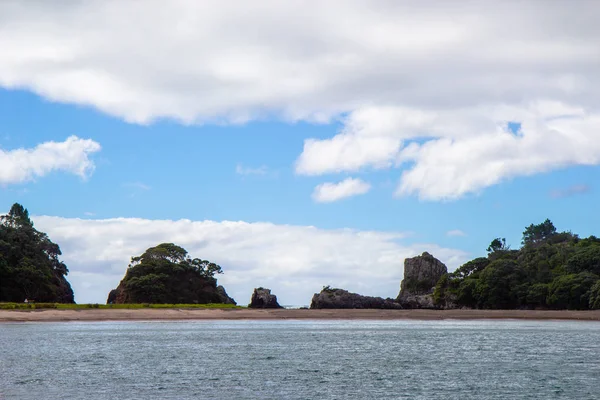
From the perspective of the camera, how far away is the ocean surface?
33094 mm

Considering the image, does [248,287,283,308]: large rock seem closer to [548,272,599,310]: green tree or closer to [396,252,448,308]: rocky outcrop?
[396,252,448,308]: rocky outcrop

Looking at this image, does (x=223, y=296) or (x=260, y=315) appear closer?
(x=260, y=315)

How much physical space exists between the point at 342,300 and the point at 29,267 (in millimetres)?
57611

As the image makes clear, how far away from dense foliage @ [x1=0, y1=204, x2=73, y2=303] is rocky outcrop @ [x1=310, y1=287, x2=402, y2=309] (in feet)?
152

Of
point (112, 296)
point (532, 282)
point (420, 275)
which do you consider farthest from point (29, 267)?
point (532, 282)

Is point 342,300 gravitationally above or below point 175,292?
below

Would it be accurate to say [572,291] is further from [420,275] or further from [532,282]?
[420,275]

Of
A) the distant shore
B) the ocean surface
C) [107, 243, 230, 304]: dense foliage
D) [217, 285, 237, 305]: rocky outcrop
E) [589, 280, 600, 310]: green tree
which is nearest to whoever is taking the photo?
the ocean surface

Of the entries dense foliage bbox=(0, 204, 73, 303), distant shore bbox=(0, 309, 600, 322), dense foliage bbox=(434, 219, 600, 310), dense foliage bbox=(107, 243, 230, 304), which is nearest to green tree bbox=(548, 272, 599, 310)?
dense foliage bbox=(434, 219, 600, 310)

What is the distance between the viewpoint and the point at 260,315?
395 ft

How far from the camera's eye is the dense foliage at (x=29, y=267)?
374 ft

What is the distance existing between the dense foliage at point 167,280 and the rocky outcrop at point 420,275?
39.8 meters

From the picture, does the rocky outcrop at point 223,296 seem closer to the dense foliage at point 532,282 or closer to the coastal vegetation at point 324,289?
the coastal vegetation at point 324,289

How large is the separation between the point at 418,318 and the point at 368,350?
217 ft
